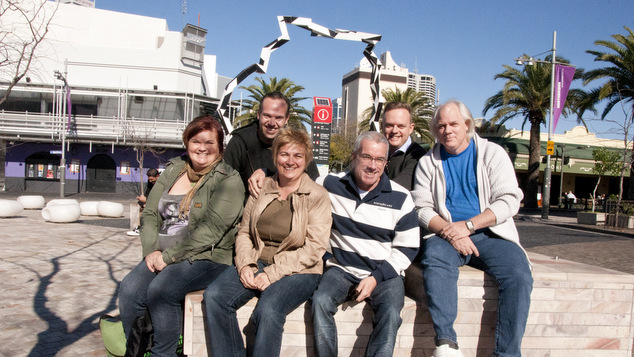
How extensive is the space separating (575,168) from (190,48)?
1290 inches

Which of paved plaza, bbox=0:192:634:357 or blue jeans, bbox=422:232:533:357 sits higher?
blue jeans, bbox=422:232:533:357

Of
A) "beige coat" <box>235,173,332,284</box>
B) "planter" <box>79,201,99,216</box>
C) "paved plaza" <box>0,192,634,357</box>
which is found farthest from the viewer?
"planter" <box>79,201,99,216</box>

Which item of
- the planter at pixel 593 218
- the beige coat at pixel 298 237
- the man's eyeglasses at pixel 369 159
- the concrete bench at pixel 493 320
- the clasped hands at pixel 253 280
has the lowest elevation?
the planter at pixel 593 218

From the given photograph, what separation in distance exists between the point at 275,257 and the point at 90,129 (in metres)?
32.7

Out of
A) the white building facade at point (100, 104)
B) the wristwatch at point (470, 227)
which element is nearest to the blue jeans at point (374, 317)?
the wristwatch at point (470, 227)

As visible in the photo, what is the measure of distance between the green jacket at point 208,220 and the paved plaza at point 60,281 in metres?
1.52

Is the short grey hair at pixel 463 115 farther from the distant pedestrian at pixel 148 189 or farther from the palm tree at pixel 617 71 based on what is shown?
the palm tree at pixel 617 71

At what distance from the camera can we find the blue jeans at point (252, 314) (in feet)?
9.48

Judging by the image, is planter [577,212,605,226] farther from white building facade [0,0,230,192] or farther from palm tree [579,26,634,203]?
white building facade [0,0,230,192]

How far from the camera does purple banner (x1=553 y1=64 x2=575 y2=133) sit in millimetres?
20484

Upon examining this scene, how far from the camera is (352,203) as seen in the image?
3318 mm

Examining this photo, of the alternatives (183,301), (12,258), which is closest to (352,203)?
(183,301)

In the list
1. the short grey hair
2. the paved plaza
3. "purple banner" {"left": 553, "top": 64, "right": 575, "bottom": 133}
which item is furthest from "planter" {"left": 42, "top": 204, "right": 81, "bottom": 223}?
"purple banner" {"left": 553, "top": 64, "right": 575, "bottom": 133}

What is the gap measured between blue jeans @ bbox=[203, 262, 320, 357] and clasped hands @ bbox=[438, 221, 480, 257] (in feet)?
3.61
